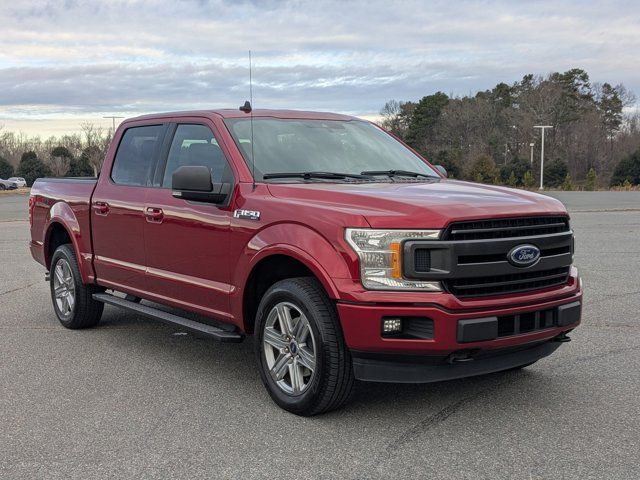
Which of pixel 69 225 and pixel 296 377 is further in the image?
pixel 69 225

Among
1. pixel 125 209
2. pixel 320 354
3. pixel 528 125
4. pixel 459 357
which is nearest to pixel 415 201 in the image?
pixel 459 357

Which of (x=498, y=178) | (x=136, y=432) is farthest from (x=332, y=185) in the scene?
(x=498, y=178)

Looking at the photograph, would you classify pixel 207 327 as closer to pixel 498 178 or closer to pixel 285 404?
pixel 285 404

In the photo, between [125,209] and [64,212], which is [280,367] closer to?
[125,209]

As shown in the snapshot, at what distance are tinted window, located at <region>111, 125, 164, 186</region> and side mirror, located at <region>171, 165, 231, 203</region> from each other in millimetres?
1114

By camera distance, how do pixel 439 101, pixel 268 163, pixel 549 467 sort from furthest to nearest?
pixel 439 101 → pixel 268 163 → pixel 549 467

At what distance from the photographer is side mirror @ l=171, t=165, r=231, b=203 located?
4.84 meters

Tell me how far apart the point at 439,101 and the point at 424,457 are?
9272cm

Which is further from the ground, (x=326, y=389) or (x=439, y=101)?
(x=439, y=101)

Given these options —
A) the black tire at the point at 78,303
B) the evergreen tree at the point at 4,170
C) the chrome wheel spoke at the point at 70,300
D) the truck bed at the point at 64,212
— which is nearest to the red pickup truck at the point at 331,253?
the truck bed at the point at 64,212

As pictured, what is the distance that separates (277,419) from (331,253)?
1.10 m

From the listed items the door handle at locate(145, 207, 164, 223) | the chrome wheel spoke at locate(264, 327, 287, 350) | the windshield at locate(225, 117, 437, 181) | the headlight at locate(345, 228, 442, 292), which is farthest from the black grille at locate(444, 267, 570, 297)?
the door handle at locate(145, 207, 164, 223)

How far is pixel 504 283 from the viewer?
163 inches

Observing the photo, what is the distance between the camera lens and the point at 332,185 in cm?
479
